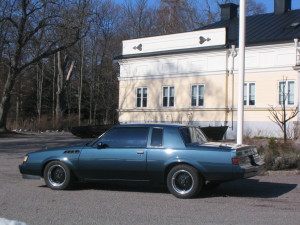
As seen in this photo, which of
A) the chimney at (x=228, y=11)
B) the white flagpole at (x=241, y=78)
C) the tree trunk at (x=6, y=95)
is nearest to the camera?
the white flagpole at (x=241, y=78)

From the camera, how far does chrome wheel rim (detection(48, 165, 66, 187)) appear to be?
993 centimetres

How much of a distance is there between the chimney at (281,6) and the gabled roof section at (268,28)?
1.20 ft

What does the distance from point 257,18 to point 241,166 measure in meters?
27.1

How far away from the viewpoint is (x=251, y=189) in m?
10.1

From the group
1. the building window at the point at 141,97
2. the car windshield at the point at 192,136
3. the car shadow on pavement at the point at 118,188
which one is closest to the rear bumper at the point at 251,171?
the car windshield at the point at 192,136

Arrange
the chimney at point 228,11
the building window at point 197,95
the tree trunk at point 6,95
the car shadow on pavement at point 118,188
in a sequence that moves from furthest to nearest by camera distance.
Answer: the chimney at point 228,11
the building window at point 197,95
the tree trunk at point 6,95
the car shadow on pavement at point 118,188

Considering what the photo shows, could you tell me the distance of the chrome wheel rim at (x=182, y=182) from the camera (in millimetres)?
8930

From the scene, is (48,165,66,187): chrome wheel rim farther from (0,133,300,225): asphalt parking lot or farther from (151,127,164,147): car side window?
(151,127,164,147): car side window

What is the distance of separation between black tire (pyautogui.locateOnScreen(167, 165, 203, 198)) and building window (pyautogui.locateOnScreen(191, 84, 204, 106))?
22638 millimetres

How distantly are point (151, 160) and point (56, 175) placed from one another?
7.47 ft

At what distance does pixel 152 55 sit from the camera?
32969 millimetres

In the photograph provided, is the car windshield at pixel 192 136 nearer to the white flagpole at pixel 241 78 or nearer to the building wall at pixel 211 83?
the white flagpole at pixel 241 78

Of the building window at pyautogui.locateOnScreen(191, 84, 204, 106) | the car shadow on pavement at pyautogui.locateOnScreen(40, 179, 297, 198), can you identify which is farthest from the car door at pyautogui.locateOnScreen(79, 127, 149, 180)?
the building window at pyautogui.locateOnScreen(191, 84, 204, 106)

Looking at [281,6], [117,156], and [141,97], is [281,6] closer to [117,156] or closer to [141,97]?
[141,97]
